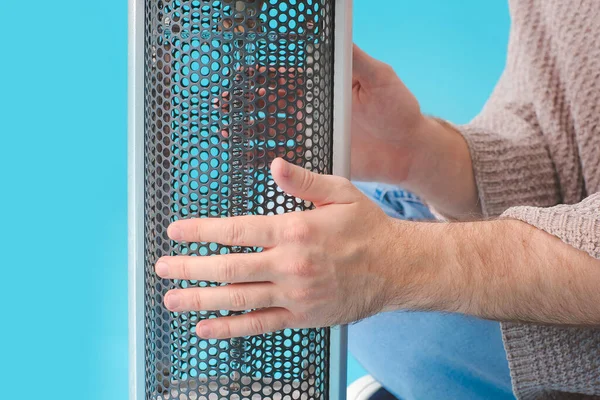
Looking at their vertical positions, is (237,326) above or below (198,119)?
below

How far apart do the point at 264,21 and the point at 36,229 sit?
1.16 meters

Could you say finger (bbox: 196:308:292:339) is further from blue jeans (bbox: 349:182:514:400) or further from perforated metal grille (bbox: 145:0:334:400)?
blue jeans (bbox: 349:182:514:400)

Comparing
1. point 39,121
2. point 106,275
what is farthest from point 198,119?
point 106,275

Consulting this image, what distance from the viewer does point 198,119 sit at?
2.25 feet

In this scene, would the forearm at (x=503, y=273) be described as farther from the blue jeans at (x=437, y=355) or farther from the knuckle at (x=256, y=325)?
the blue jeans at (x=437, y=355)

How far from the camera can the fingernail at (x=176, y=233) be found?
2.17ft

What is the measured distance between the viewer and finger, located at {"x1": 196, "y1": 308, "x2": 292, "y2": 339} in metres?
0.67

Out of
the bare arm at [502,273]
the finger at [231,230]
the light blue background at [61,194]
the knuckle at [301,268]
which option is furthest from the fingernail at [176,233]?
the light blue background at [61,194]

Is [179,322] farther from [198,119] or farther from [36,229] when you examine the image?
[36,229]

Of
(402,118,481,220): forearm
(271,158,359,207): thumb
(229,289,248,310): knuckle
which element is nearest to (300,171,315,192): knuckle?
(271,158,359,207): thumb

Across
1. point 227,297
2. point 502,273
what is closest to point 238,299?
point 227,297

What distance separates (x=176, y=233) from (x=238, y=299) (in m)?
0.08

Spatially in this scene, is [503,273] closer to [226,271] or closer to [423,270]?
[423,270]

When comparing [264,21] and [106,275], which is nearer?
[264,21]
